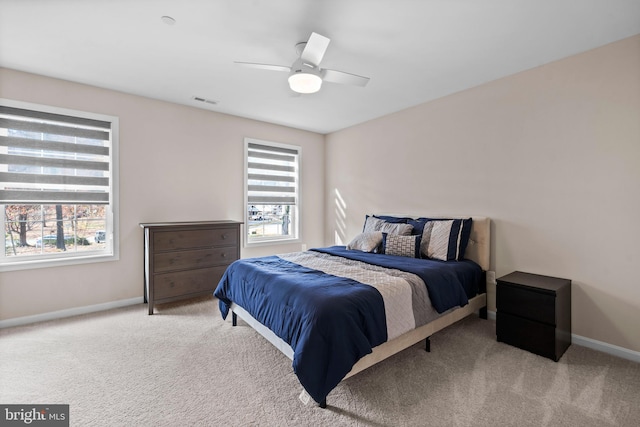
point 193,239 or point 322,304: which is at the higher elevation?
point 193,239

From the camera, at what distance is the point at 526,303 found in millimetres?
2457

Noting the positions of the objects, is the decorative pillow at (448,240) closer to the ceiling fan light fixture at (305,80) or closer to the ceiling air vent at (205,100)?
the ceiling fan light fixture at (305,80)

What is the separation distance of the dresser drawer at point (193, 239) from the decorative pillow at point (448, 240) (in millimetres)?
2443

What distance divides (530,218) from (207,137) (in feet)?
13.6

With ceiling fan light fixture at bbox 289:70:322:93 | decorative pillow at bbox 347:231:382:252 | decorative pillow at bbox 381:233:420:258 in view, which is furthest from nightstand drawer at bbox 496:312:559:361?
ceiling fan light fixture at bbox 289:70:322:93

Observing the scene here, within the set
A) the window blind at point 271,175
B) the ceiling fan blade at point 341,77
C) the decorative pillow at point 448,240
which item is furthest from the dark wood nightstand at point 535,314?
the window blind at point 271,175

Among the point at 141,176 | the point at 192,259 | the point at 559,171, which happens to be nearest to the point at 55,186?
the point at 141,176

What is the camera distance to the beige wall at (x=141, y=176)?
3.02m

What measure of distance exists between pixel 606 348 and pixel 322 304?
2.60m

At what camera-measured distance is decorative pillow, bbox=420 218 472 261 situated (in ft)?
10.0

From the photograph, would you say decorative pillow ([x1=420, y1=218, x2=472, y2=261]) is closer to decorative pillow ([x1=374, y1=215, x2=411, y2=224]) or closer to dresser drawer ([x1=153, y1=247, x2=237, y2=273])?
decorative pillow ([x1=374, y1=215, x2=411, y2=224])

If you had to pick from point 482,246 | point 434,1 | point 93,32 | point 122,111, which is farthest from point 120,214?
point 482,246

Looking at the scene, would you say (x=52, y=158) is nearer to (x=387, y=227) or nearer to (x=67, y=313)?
(x=67, y=313)

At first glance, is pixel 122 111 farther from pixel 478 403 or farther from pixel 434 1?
pixel 478 403
